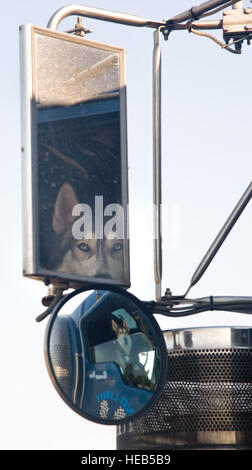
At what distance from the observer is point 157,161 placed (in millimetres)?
7023

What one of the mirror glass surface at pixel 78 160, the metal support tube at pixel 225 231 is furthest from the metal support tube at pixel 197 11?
the metal support tube at pixel 225 231

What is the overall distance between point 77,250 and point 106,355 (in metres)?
0.63

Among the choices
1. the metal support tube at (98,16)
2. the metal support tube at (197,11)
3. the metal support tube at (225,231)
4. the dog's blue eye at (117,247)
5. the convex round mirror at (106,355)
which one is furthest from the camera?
the metal support tube at (197,11)

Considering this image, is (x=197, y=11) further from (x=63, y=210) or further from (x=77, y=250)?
(x=77, y=250)

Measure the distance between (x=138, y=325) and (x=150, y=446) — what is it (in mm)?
752

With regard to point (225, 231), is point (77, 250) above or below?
below

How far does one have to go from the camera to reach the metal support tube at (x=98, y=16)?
654 centimetres

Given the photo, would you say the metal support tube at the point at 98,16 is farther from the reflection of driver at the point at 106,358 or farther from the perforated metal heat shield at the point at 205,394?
the perforated metal heat shield at the point at 205,394

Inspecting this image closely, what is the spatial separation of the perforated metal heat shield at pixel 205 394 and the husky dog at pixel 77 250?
53cm

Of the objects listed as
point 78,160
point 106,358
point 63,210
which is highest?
point 78,160

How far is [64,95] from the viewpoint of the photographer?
20.7 feet

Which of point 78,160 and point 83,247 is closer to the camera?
point 83,247

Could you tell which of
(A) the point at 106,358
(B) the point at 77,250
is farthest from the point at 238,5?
(A) the point at 106,358

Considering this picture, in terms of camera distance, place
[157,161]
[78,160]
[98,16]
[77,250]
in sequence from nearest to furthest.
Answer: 1. [77,250]
2. [78,160]
3. [98,16]
4. [157,161]
